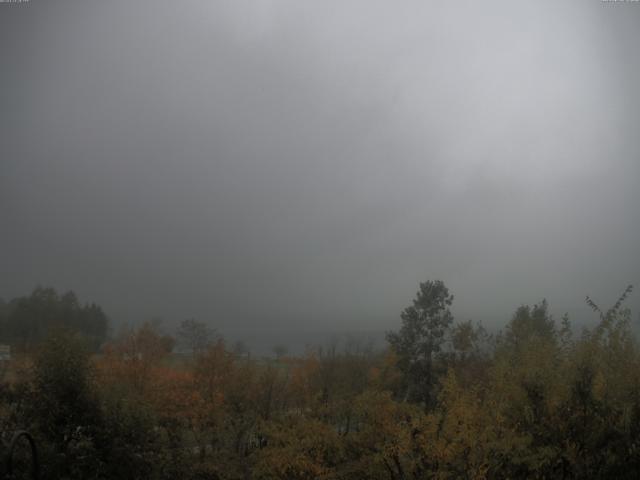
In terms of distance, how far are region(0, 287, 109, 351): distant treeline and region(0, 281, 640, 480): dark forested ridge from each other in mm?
54763

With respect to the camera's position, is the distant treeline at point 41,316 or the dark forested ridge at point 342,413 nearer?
the dark forested ridge at point 342,413

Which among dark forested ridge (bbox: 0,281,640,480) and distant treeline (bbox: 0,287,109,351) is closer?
dark forested ridge (bbox: 0,281,640,480)

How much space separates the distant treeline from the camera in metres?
85.1

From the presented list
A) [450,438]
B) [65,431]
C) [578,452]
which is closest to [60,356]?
[65,431]

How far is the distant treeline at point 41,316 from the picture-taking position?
279ft

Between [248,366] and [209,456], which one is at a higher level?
[248,366]

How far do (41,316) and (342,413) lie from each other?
7638 centimetres

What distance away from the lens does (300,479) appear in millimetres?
24750

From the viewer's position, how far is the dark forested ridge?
58.4 feet

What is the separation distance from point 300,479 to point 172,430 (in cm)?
967

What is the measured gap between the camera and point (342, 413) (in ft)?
112

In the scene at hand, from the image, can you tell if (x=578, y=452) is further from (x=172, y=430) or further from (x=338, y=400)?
(x=172, y=430)

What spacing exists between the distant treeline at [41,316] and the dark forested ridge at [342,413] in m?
54.8

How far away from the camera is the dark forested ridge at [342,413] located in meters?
17.8
